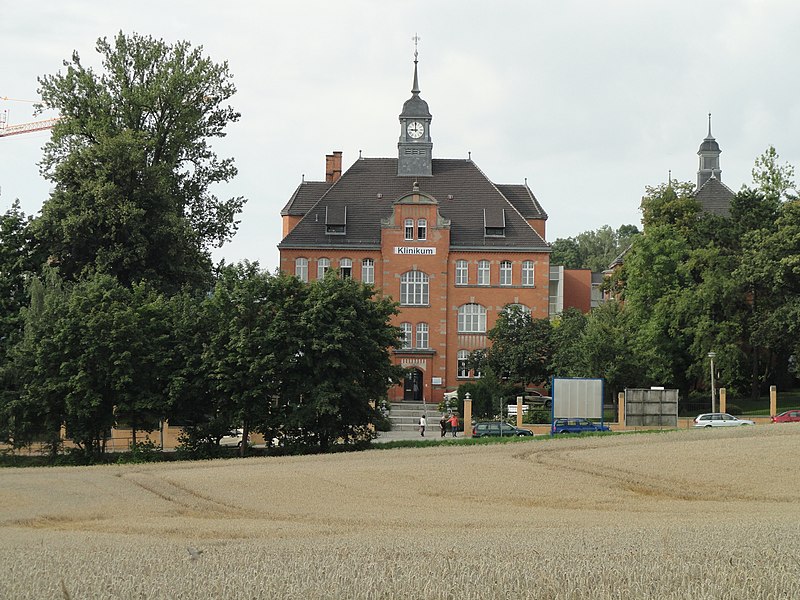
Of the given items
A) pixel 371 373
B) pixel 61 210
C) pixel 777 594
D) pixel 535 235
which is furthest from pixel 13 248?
pixel 777 594

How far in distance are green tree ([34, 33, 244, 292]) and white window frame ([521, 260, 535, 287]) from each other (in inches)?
1009

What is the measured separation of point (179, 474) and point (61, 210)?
2507 cm

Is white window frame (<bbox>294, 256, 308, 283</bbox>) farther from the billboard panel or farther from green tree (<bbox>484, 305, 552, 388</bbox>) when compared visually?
the billboard panel

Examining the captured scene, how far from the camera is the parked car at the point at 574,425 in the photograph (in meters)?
58.2

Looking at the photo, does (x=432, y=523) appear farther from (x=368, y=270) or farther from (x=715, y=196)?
(x=715, y=196)

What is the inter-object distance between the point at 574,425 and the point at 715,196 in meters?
39.8

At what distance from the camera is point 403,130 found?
90.2 metres

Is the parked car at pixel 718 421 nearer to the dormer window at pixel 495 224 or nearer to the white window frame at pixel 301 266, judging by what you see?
the dormer window at pixel 495 224

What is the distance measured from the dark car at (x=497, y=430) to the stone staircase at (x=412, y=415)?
27.9ft

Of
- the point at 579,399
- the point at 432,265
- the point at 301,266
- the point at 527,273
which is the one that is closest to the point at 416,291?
the point at 432,265

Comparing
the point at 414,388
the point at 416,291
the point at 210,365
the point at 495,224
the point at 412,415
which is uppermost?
the point at 495,224

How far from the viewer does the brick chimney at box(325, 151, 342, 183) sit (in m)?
96.1

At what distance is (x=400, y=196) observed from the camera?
281ft

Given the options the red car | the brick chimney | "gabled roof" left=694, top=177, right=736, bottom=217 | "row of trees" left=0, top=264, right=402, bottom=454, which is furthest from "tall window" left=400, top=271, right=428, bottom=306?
"row of trees" left=0, top=264, right=402, bottom=454
